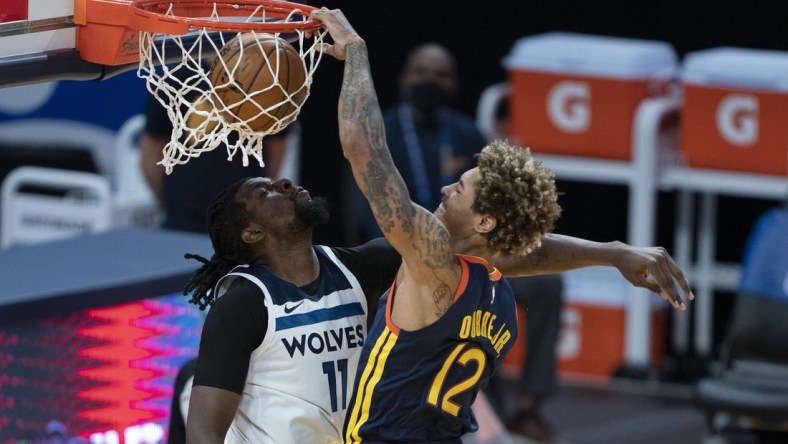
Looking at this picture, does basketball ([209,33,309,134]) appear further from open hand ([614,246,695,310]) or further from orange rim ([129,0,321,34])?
open hand ([614,246,695,310])

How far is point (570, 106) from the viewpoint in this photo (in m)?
9.31

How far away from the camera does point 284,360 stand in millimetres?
4066

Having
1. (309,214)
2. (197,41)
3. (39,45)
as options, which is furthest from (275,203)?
(39,45)

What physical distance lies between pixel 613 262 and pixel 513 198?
470 mm

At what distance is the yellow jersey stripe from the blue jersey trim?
24cm

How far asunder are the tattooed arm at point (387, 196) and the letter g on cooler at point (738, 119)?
5335 millimetres

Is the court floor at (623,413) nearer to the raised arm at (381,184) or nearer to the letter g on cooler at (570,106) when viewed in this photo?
the letter g on cooler at (570,106)

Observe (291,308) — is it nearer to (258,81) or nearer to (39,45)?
(258,81)

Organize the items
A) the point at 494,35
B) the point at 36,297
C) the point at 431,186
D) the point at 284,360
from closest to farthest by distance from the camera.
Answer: the point at 284,360 → the point at 36,297 → the point at 431,186 → the point at 494,35

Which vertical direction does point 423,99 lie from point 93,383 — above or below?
above

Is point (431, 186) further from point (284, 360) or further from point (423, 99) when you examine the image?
point (284, 360)

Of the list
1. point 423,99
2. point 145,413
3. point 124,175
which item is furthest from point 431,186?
point 145,413

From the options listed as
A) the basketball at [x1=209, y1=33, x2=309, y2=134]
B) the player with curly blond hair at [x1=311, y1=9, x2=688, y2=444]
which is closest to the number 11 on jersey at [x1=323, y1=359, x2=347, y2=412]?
the player with curly blond hair at [x1=311, y1=9, x2=688, y2=444]

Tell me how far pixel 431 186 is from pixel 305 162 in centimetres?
254
